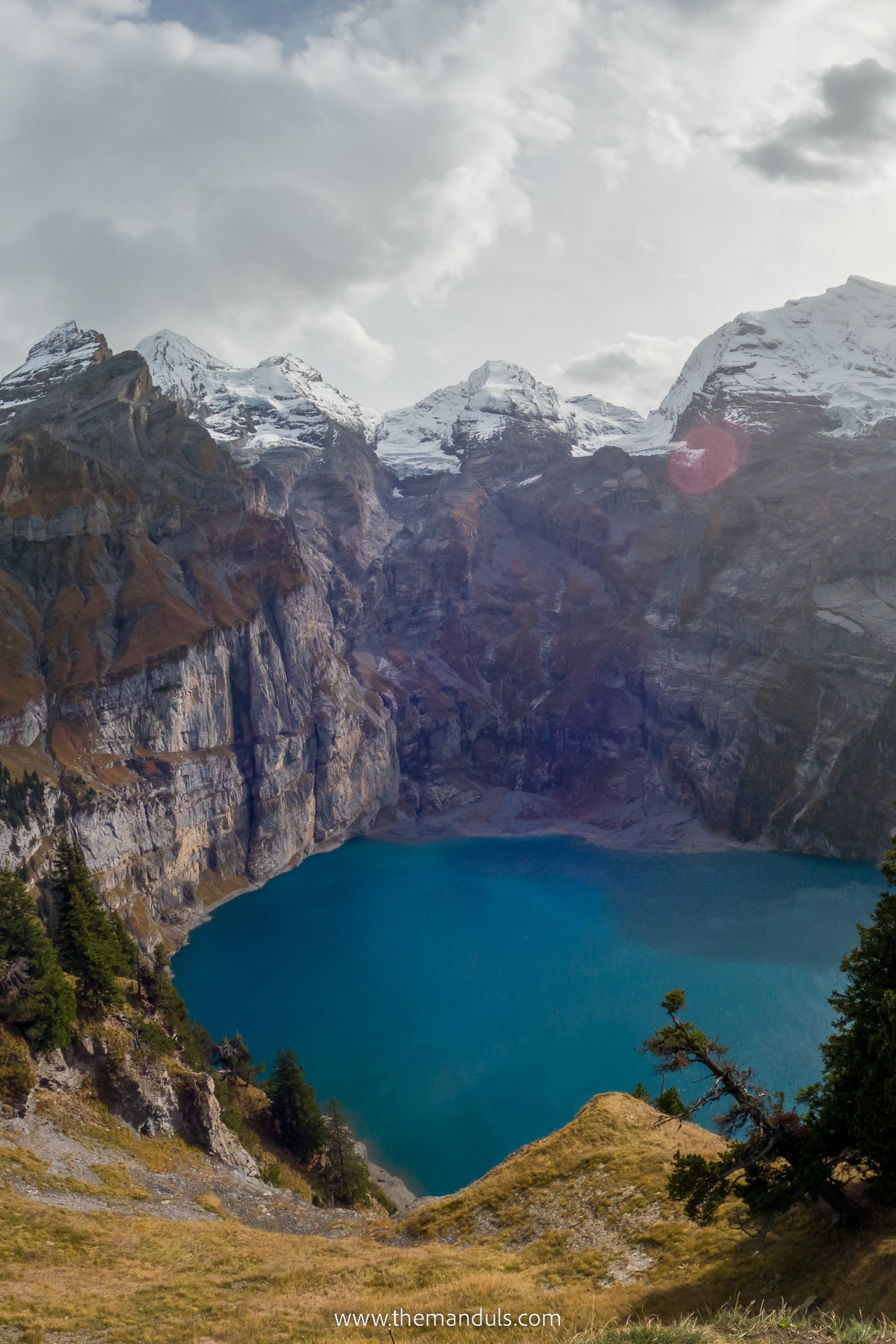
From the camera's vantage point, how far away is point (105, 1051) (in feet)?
125

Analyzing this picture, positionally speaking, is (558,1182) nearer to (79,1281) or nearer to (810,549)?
(79,1281)

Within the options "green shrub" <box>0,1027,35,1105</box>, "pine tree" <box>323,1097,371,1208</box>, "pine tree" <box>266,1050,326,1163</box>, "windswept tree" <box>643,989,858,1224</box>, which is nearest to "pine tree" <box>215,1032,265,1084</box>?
"pine tree" <box>266,1050,326,1163</box>

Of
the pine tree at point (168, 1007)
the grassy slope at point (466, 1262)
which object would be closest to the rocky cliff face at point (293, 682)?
the pine tree at point (168, 1007)

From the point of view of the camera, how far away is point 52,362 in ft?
615

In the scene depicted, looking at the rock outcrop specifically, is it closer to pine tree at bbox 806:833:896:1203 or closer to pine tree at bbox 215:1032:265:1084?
pine tree at bbox 215:1032:265:1084

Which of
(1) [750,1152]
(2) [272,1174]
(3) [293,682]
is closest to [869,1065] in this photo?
(1) [750,1152]

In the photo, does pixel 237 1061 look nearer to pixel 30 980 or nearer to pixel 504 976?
pixel 30 980

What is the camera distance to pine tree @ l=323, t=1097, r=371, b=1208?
46.9m

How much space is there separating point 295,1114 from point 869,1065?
140 ft

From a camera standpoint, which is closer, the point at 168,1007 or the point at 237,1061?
the point at 168,1007

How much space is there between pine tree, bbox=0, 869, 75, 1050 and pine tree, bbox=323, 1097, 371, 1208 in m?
20.9

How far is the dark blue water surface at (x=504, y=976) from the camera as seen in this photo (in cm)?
6831

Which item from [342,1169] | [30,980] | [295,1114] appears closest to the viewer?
[30,980]

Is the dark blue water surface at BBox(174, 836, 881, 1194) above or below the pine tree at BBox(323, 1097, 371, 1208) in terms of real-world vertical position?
below
